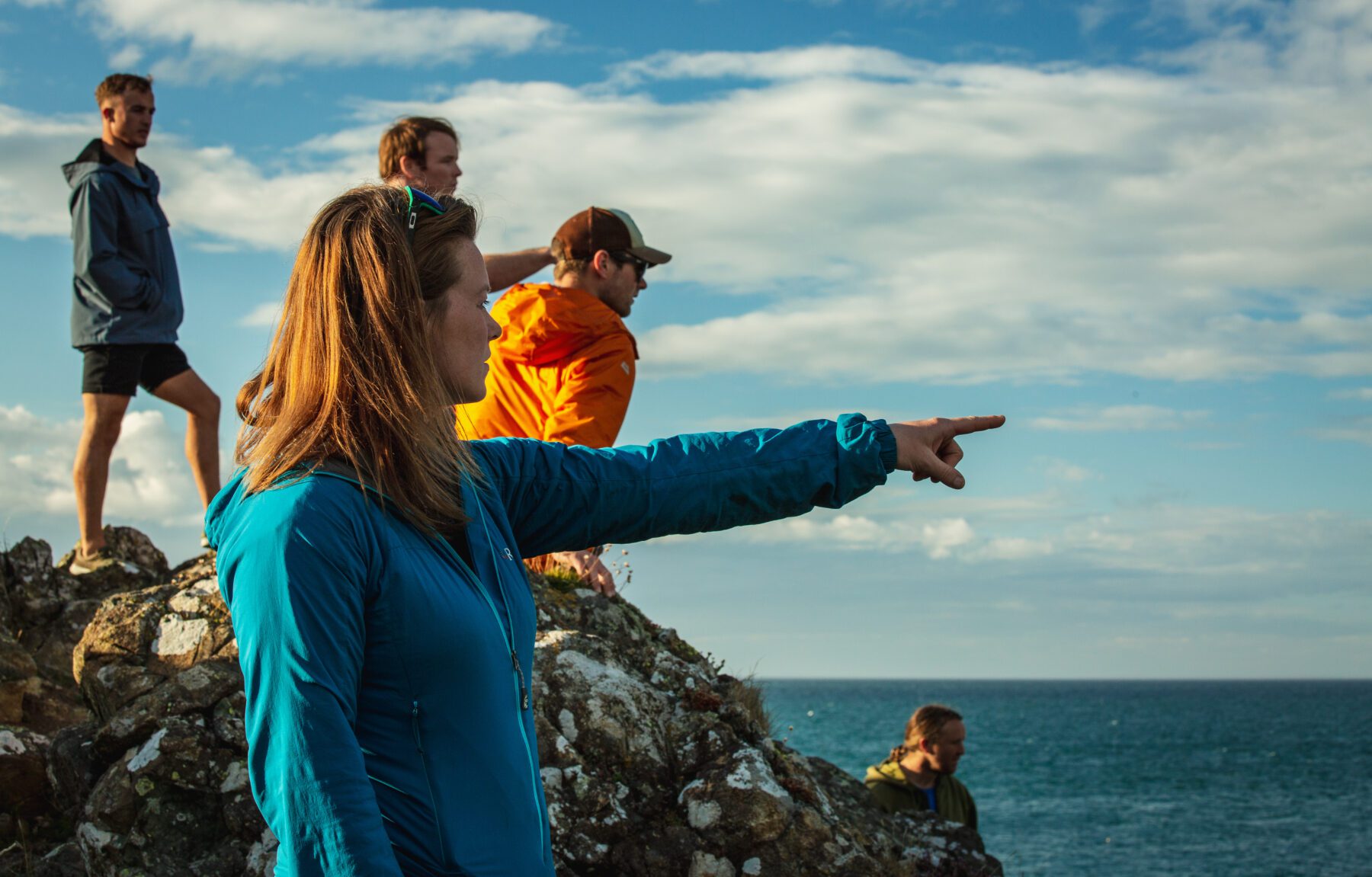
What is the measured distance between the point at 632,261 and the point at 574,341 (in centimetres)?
55

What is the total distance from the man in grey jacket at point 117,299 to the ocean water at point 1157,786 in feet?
15.2

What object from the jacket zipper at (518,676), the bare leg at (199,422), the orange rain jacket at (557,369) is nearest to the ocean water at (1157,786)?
the orange rain jacket at (557,369)

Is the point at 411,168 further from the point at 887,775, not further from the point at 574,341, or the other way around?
the point at 887,775

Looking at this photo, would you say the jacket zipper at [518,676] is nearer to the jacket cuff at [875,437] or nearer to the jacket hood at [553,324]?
the jacket cuff at [875,437]

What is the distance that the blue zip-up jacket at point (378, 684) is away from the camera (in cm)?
201

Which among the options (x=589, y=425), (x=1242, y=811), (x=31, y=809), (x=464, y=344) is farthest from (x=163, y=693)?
(x=1242, y=811)

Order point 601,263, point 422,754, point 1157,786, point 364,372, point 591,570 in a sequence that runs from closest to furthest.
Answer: point 422,754 < point 364,372 < point 601,263 < point 591,570 < point 1157,786

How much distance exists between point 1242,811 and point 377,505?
65.6 m

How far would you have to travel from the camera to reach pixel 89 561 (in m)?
8.35

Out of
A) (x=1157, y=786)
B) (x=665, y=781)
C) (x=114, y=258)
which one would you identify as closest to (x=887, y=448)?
(x=665, y=781)

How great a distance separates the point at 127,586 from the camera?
8.28m

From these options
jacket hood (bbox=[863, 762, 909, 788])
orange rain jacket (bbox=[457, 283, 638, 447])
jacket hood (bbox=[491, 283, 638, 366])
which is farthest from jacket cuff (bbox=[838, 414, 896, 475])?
jacket hood (bbox=[863, 762, 909, 788])

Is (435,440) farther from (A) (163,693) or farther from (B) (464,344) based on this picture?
(A) (163,693)

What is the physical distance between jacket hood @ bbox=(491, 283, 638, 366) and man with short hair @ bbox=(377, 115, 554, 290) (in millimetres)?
477
